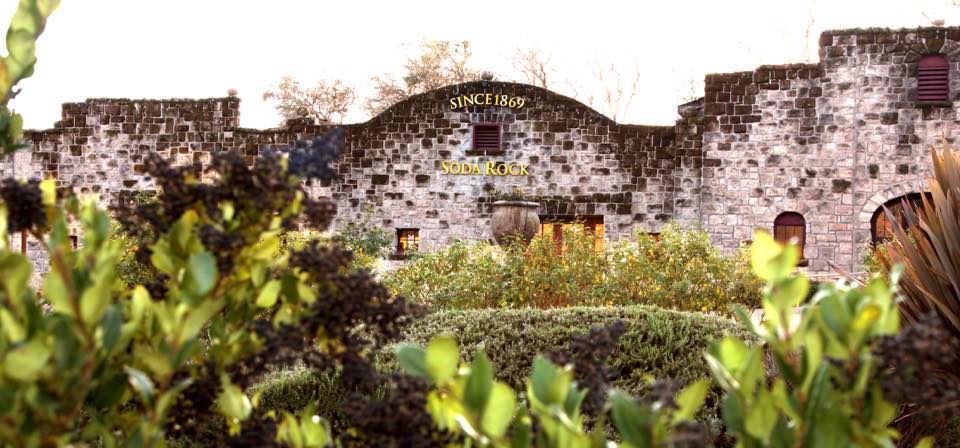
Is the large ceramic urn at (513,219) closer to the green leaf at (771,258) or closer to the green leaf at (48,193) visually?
the green leaf at (48,193)

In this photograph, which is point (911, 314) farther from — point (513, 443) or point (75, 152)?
point (75, 152)

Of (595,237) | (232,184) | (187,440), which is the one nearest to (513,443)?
(232,184)

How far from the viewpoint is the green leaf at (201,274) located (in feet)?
5.21

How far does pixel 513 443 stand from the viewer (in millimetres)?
1575

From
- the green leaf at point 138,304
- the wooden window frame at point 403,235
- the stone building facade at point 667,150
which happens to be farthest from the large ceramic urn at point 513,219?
the green leaf at point 138,304

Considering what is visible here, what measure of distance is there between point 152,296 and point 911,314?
3.48 metres

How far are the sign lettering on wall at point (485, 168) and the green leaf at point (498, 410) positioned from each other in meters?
16.9

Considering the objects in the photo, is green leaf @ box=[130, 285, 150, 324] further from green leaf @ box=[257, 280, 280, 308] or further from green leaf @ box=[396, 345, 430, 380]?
green leaf @ box=[396, 345, 430, 380]

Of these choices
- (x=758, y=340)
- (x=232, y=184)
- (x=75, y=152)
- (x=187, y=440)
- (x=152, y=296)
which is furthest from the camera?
(x=75, y=152)

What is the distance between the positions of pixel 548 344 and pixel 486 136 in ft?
42.0

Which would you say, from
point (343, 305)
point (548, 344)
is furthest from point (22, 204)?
point (548, 344)

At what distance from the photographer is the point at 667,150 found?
1806cm

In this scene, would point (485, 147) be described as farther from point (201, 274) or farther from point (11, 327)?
point (11, 327)

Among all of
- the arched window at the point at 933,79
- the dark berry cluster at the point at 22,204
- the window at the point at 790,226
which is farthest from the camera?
the window at the point at 790,226
